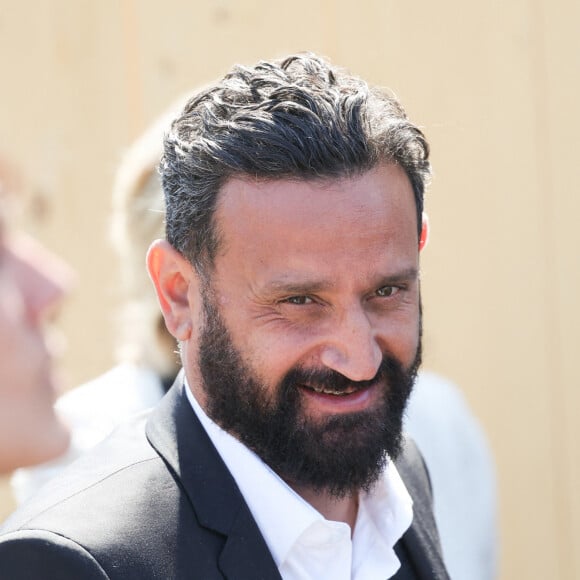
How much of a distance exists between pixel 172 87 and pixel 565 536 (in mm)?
1935

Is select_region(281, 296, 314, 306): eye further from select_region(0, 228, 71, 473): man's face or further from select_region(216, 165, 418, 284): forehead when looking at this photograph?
select_region(0, 228, 71, 473): man's face

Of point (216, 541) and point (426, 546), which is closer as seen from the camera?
point (216, 541)

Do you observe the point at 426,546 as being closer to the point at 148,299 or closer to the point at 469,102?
the point at 148,299

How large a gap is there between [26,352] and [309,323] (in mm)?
941

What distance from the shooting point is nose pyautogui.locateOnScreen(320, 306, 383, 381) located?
6.32ft

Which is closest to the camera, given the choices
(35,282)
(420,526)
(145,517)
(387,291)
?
(35,282)

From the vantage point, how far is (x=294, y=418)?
199cm

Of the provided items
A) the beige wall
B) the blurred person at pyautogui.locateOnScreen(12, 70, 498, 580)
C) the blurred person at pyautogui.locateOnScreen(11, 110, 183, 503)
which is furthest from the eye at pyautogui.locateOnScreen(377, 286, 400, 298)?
the beige wall

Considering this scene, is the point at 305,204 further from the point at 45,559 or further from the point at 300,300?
the point at 45,559

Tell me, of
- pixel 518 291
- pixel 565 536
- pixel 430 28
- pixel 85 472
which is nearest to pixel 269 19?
pixel 430 28

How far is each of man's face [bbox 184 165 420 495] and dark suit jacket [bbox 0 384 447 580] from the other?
0.09 m

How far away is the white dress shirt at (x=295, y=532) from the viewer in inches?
76.8

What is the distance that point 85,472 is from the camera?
1.92m

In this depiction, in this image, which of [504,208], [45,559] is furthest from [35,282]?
[504,208]
